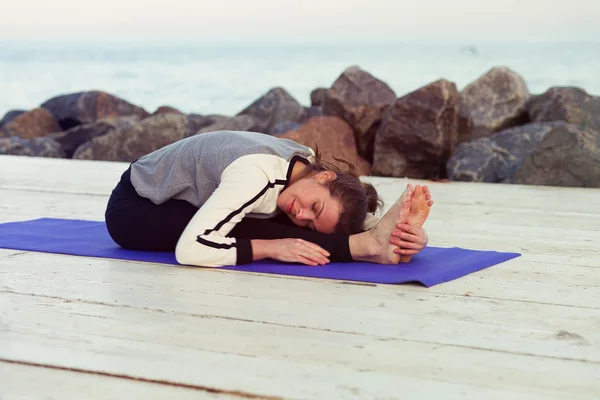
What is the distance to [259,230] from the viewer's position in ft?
8.54

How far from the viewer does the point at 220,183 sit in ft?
7.80

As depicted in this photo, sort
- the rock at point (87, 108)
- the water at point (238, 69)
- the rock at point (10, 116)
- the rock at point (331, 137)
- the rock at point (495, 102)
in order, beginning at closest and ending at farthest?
the rock at point (331, 137) < the rock at point (495, 102) < the rock at point (87, 108) < the rock at point (10, 116) < the water at point (238, 69)

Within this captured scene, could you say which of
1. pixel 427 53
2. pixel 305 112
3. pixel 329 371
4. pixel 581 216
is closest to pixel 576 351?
pixel 329 371

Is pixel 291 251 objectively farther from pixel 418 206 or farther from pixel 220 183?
pixel 418 206

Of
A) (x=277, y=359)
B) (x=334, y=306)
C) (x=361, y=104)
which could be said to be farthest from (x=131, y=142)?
(x=277, y=359)

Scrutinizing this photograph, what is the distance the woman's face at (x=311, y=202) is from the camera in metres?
2.39

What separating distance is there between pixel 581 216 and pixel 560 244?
71cm

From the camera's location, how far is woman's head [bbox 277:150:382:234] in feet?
7.86

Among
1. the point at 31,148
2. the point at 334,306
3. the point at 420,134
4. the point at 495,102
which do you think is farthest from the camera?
the point at 31,148

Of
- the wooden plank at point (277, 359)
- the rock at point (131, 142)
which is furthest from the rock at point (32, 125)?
the wooden plank at point (277, 359)

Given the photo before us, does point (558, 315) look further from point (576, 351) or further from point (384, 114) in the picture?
point (384, 114)

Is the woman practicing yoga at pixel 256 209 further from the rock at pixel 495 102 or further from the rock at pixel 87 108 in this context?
the rock at pixel 87 108

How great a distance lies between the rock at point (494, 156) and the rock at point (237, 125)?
2.49 meters

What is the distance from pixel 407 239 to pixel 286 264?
38 centimetres
